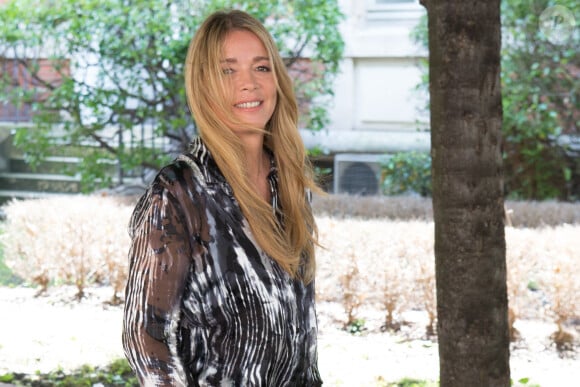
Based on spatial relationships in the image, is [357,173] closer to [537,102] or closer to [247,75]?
[537,102]

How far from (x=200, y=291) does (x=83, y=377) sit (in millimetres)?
4012

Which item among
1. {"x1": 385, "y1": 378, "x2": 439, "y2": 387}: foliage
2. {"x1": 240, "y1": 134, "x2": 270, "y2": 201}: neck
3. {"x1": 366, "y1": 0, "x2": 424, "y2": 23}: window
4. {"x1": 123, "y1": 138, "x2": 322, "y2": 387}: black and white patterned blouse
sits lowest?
{"x1": 385, "y1": 378, "x2": 439, "y2": 387}: foliage

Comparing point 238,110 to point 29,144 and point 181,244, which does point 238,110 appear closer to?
point 181,244

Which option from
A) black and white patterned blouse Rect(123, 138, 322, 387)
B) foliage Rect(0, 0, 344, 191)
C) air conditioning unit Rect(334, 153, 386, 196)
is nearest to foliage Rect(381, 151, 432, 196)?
air conditioning unit Rect(334, 153, 386, 196)

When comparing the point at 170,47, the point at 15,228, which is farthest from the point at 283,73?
the point at 170,47

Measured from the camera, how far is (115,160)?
476 inches

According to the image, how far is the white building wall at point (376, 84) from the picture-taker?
1311 cm

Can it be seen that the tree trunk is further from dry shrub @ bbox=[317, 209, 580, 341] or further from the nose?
dry shrub @ bbox=[317, 209, 580, 341]

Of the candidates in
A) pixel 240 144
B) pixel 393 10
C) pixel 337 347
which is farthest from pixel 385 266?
pixel 393 10

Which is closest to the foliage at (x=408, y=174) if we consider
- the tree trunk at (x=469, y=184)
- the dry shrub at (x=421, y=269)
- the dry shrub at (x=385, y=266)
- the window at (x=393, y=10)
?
the window at (x=393, y=10)

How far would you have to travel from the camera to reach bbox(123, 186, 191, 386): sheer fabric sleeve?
219cm

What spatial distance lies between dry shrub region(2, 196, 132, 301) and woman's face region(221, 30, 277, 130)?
560 centimetres

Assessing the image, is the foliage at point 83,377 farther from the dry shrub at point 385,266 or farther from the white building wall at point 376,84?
the white building wall at point 376,84

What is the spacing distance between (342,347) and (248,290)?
4.31 metres
